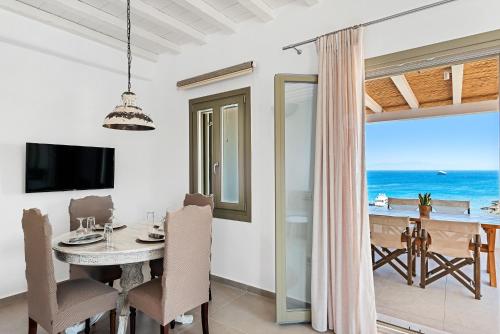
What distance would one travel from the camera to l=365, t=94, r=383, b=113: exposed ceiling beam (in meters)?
4.64

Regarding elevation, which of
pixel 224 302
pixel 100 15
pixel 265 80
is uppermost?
pixel 100 15

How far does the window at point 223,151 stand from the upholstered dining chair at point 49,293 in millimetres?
1619

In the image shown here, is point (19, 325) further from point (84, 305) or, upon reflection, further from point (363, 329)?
point (363, 329)

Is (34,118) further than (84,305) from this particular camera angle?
Yes

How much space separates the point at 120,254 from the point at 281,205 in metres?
1.32

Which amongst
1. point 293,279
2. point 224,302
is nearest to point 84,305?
point 224,302

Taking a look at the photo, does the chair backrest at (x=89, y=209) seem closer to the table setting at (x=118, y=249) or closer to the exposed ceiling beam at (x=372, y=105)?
the table setting at (x=118, y=249)

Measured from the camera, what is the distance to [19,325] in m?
2.43

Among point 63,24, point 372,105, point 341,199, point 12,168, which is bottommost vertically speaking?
point 341,199

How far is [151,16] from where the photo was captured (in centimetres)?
→ 286

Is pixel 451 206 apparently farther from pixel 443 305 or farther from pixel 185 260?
pixel 185 260

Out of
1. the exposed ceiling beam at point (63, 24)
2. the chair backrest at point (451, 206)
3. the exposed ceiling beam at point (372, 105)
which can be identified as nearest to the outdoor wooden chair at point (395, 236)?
the chair backrest at point (451, 206)

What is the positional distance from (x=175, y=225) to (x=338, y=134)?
4.82 ft

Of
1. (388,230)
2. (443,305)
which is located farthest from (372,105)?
(443,305)
